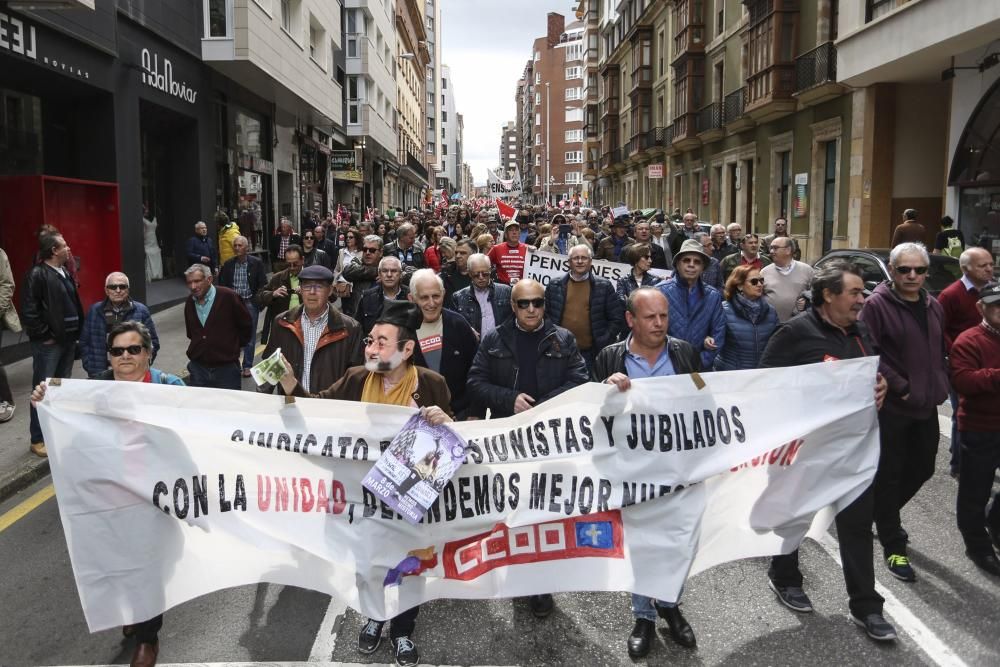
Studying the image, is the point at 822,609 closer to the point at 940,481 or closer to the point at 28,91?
the point at 940,481

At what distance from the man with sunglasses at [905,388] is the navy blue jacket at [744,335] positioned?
1622 mm

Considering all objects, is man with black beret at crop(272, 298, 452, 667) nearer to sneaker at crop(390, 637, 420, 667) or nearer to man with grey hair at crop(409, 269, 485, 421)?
sneaker at crop(390, 637, 420, 667)

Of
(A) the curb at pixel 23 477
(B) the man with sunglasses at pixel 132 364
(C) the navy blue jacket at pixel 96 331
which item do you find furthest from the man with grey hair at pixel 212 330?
(B) the man with sunglasses at pixel 132 364

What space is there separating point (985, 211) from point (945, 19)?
3.99m

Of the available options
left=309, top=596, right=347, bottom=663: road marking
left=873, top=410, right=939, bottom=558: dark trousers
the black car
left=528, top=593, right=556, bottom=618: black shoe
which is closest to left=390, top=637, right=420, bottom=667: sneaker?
left=309, top=596, right=347, bottom=663: road marking

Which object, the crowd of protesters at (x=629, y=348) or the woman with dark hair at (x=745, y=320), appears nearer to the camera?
the crowd of protesters at (x=629, y=348)

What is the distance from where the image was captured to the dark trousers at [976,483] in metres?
5.02

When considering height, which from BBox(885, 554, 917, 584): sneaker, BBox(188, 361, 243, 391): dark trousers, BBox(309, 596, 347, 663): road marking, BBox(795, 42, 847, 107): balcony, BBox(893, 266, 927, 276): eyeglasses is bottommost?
BBox(309, 596, 347, 663): road marking

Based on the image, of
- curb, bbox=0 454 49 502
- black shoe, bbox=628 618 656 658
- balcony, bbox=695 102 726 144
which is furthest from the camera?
balcony, bbox=695 102 726 144

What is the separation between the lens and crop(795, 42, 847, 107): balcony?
23.6m

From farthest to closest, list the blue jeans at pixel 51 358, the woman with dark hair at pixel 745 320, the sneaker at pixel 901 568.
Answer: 1. the blue jeans at pixel 51 358
2. the woman with dark hair at pixel 745 320
3. the sneaker at pixel 901 568

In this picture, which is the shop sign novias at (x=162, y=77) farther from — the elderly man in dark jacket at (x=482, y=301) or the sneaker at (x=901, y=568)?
the sneaker at (x=901, y=568)

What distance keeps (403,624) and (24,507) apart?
379cm

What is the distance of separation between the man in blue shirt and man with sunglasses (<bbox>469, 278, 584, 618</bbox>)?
31 cm
